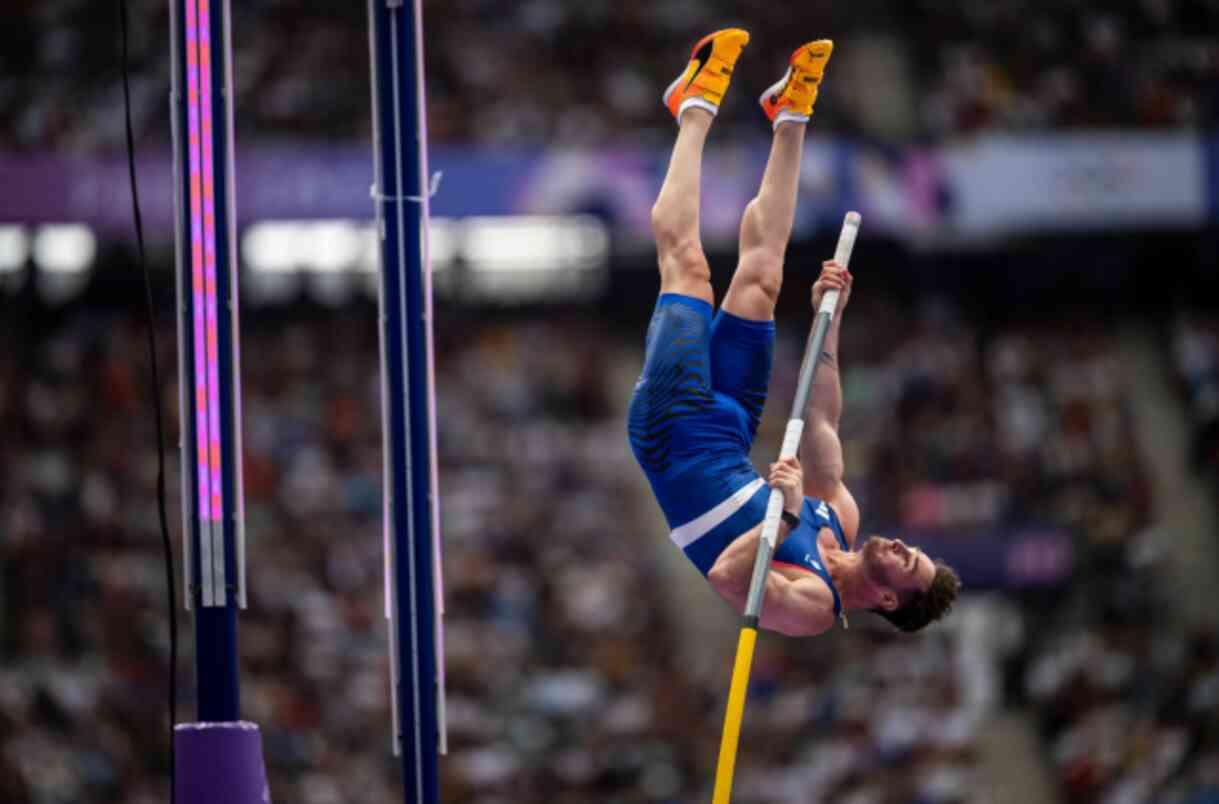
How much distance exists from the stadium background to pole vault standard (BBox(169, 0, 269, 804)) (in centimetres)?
705

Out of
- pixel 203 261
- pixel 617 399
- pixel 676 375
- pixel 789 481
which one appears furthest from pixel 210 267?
pixel 617 399

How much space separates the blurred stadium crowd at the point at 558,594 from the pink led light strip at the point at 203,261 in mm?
7255

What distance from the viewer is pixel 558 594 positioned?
15.2m

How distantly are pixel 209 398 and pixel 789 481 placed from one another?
2.02 metres

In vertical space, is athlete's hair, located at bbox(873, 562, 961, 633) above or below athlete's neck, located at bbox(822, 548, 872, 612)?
below

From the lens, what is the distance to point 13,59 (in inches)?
685

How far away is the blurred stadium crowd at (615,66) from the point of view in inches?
687

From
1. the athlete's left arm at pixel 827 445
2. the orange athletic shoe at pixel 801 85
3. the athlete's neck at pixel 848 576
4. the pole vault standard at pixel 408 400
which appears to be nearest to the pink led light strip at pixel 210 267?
the pole vault standard at pixel 408 400

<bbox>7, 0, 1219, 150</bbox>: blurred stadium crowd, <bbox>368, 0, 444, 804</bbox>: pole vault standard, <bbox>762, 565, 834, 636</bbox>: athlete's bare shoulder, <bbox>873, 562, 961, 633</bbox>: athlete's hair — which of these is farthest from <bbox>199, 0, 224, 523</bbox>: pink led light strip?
<bbox>7, 0, 1219, 150</bbox>: blurred stadium crowd

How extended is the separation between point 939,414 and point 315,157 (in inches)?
246

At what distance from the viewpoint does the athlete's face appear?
279 inches

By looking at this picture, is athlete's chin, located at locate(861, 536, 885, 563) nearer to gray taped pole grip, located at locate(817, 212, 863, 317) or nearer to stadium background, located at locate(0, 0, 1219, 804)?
gray taped pole grip, located at locate(817, 212, 863, 317)

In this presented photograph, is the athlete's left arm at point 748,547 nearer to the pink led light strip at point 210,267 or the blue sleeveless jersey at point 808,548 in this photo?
the blue sleeveless jersey at point 808,548

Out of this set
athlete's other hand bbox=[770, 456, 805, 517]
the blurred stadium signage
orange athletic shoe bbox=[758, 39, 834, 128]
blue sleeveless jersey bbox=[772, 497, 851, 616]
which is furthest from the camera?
the blurred stadium signage
